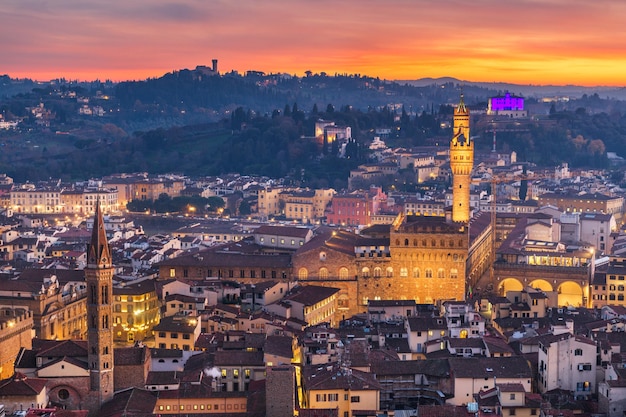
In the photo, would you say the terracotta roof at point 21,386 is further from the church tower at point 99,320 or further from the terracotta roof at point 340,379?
the terracotta roof at point 340,379

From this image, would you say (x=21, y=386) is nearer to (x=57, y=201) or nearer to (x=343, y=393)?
(x=343, y=393)

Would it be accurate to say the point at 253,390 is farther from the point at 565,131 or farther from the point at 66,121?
the point at 66,121

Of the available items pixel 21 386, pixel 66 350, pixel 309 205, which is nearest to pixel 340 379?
pixel 66 350

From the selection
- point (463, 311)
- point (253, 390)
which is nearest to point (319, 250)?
point (463, 311)

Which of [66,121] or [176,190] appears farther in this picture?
[66,121]

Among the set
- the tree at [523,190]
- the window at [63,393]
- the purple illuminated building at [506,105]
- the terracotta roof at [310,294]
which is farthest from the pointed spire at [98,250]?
the purple illuminated building at [506,105]
